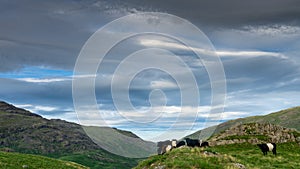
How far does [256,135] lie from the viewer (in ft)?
202

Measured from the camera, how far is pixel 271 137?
2392 inches

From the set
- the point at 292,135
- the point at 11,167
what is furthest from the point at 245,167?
the point at 11,167

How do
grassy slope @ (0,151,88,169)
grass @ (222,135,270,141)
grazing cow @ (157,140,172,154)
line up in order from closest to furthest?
grazing cow @ (157,140,172,154) < grassy slope @ (0,151,88,169) < grass @ (222,135,270,141)

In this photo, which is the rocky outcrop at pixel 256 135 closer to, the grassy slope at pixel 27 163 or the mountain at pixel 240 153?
the mountain at pixel 240 153

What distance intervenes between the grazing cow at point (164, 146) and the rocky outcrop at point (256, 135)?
12.8 m

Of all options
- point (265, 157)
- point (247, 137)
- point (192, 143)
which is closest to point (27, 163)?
point (192, 143)

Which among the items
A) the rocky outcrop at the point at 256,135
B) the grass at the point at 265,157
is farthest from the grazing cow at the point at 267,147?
the rocky outcrop at the point at 256,135

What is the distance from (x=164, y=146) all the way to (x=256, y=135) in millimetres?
23566

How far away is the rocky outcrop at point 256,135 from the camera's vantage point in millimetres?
58969

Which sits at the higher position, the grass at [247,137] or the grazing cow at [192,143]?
the grass at [247,137]

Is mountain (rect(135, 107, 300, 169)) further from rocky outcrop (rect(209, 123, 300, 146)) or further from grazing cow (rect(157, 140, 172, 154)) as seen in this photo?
grazing cow (rect(157, 140, 172, 154))

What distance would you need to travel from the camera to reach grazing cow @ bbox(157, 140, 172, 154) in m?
45.1

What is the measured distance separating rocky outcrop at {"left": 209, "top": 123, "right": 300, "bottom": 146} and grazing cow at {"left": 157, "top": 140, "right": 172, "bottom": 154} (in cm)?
1284

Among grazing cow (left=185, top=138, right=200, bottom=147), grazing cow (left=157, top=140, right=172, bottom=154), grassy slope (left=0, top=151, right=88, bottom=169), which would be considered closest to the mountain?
grazing cow (left=185, top=138, right=200, bottom=147)
